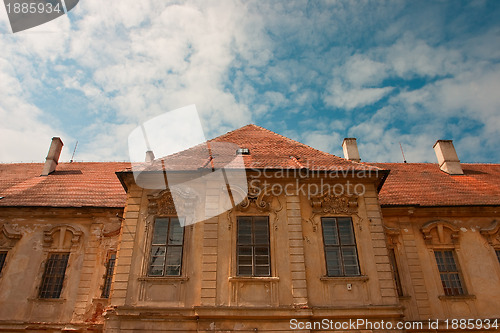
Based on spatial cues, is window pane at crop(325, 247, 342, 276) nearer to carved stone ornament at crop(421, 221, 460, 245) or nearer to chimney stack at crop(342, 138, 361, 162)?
carved stone ornament at crop(421, 221, 460, 245)

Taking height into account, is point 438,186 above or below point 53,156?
below

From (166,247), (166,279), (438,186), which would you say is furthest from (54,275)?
(438,186)

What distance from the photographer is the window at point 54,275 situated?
13250 millimetres

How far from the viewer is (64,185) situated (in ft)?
54.8

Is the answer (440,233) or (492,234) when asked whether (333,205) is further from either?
(492,234)

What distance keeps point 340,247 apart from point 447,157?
11436mm

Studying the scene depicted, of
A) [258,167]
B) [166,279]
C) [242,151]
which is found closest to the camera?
[166,279]

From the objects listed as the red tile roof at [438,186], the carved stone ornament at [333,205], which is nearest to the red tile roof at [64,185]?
the carved stone ornament at [333,205]

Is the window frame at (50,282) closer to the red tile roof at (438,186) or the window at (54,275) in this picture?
the window at (54,275)

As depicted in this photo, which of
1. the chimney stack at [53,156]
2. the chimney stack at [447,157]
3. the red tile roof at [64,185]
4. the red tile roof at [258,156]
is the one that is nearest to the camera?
the red tile roof at [258,156]

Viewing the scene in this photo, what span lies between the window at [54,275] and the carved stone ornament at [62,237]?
0.36 m

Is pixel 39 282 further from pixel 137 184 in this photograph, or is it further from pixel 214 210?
pixel 214 210

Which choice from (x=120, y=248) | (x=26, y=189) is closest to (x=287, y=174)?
(x=120, y=248)

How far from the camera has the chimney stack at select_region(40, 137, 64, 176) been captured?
1834cm
